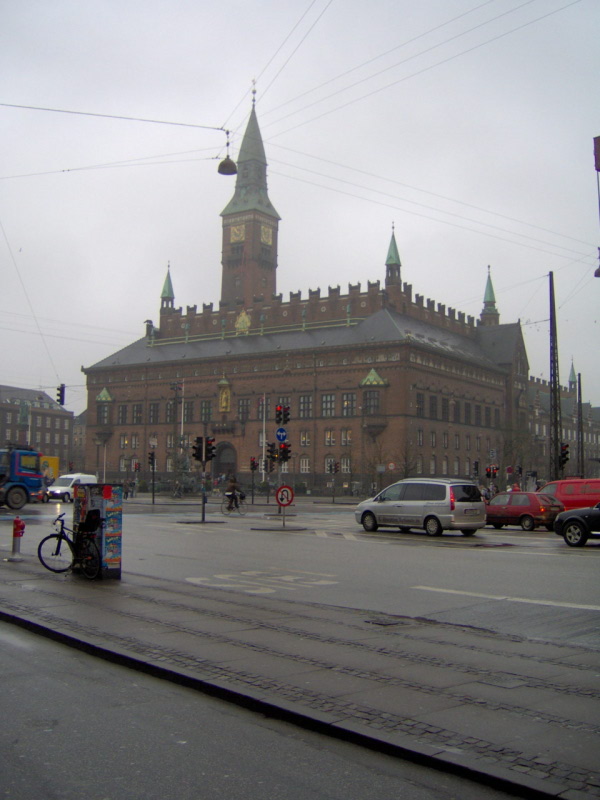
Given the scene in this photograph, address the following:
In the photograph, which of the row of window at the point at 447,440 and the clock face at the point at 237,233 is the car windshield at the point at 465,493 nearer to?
the row of window at the point at 447,440

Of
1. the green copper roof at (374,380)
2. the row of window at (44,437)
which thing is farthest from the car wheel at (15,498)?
the row of window at (44,437)

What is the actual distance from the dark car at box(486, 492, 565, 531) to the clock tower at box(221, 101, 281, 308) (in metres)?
74.5

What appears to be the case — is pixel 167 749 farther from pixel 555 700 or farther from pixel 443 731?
pixel 555 700

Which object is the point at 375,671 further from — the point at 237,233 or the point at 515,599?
the point at 237,233

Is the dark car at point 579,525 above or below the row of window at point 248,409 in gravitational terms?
below

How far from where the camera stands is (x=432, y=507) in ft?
78.7

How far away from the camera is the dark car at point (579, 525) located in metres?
20.2

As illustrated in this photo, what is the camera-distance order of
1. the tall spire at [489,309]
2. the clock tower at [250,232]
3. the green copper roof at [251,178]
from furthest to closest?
1. the tall spire at [489,309]
2. the clock tower at [250,232]
3. the green copper roof at [251,178]

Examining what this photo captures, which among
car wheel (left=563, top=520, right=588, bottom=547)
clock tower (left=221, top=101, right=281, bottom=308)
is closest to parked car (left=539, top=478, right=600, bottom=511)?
car wheel (left=563, top=520, right=588, bottom=547)

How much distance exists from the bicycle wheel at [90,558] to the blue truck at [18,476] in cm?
2256

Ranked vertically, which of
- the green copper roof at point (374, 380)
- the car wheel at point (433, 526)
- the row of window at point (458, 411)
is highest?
the green copper roof at point (374, 380)

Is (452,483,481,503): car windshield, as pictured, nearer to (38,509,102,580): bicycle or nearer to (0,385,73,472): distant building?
(38,509,102,580): bicycle

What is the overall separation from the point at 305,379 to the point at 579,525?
6394cm

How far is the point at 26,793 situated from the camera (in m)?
4.36
